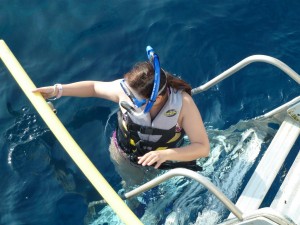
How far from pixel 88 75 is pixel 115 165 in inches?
64.9

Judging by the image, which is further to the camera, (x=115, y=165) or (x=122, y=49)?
(x=122, y=49)

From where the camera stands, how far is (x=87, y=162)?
13.0 feet

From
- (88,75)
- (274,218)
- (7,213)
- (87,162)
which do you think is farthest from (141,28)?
(274,218)

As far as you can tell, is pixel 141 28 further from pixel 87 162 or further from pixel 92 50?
pixel 87 162

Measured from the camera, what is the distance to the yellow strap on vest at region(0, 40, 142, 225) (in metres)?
3.59

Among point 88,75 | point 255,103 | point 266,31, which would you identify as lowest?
point 255,103

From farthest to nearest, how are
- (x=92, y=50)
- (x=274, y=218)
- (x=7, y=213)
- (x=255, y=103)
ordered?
(x=92, y=50) → (x=255, y=103) → (x=7, y=213) → (x=274, y=218)

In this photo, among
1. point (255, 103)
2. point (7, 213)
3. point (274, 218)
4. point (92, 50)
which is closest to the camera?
point (274, 218)

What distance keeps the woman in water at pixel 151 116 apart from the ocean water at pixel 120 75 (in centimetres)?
62

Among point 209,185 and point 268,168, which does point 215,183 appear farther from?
point 209,185

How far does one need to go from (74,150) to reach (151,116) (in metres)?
0.98

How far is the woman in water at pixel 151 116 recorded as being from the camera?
4.25m

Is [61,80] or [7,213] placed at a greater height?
[61,80]

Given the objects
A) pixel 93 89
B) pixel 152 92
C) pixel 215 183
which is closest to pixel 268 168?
pixel 215 183
